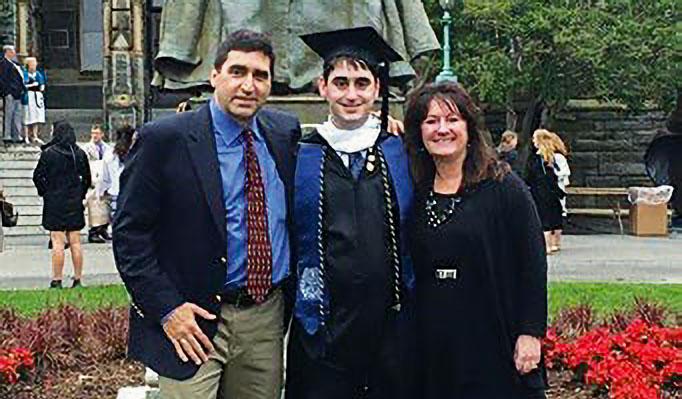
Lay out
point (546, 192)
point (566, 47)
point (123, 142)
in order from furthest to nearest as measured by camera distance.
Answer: point (566, 47) → point (546, 192) → point (123, 142)

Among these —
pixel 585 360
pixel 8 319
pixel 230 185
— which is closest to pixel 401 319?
pixel 230 185

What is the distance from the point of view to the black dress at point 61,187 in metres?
14.4

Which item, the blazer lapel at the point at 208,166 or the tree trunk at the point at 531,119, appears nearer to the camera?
the blazer lapel at the point at 208,166

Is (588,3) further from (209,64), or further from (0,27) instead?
(209,64)

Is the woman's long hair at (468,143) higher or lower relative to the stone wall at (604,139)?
higher

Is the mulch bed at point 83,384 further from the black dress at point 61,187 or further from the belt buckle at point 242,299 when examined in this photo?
the black dress at point 61,187

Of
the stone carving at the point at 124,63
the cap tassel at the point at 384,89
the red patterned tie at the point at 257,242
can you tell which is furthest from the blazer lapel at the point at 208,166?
the stone carving at the point at 124,63

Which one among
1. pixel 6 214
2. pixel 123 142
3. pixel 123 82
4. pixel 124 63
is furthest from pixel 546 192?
pixel 124 63

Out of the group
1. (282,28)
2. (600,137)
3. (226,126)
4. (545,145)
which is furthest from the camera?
(600,137)

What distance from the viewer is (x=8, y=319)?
9.52 meters

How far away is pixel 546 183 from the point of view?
18.4m

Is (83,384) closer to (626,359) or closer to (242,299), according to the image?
(626,359)

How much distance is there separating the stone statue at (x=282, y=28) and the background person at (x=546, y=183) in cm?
1104

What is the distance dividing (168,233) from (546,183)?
14129mm
